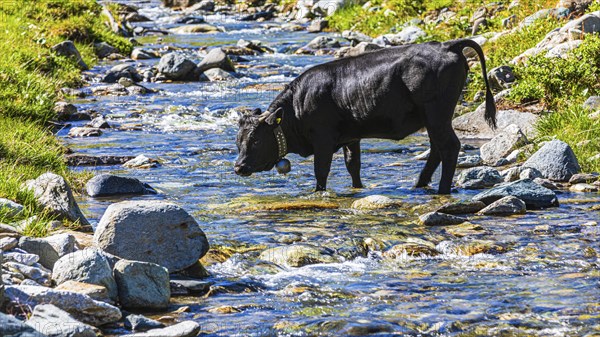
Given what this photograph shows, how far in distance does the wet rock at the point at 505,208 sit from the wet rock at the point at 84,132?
9.11 metres

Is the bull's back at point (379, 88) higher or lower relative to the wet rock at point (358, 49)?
higher

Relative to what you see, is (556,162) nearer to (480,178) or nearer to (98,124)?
(480,178)

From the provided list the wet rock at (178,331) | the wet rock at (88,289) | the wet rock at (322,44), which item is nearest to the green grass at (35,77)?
the wet rock at (88,289)

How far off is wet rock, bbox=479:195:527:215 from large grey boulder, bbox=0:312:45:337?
613 cm

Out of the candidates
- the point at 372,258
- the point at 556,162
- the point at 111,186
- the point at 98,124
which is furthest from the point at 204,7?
the point at 372,258

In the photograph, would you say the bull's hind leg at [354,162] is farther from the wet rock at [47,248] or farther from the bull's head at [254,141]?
the wet rock at [47,248]

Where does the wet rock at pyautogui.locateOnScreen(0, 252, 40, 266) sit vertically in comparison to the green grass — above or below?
above

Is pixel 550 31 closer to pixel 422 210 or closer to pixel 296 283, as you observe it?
pixel 422 210

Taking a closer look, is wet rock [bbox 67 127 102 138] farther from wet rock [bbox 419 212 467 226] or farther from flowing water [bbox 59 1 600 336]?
wet rock [bbox 419 212 467 226]

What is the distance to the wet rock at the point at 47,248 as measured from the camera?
7.63 metres

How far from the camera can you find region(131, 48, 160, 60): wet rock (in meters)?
28.0

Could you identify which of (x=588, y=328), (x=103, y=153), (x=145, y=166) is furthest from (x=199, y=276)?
(x=103, y=153)

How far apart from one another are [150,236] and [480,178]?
5.51 m

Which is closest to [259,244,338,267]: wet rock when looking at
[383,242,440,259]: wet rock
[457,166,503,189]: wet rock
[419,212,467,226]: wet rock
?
[383,242,440,259]: wet rock
